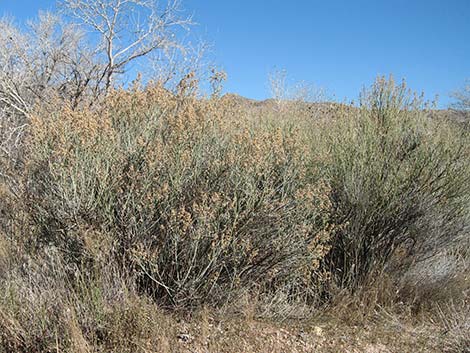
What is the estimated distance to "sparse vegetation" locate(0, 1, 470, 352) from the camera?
338 cm

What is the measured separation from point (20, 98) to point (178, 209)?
756cm

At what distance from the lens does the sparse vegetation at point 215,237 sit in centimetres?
338

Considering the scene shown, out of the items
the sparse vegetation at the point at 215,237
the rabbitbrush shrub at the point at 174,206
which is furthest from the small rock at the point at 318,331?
the rabbitbrush shrub at the point at 174,206

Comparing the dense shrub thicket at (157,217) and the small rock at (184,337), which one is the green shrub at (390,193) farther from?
the small rock at (184,337)

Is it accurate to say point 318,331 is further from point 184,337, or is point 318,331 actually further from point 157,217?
point 157,217

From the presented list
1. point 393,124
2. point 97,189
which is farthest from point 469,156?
point 97,189

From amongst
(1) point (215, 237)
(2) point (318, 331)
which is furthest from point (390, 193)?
A: (1) point (215, 237)

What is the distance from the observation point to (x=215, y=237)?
3520 mm

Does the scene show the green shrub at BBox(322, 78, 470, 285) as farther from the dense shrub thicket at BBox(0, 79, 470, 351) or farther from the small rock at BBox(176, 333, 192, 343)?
the small rock at BBox(176, 333, 192, 343)

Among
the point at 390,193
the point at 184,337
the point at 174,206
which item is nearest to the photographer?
the point at 184,337

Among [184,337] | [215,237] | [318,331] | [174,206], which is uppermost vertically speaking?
[174,206]

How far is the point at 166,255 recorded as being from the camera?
Result: 3.75 meters

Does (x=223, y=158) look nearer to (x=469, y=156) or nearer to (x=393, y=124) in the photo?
(x=393, y=124)

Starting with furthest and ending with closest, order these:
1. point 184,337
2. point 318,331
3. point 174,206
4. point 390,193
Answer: point 390,193, point 318,331, point 174,206, point 184,337
